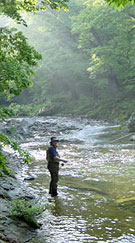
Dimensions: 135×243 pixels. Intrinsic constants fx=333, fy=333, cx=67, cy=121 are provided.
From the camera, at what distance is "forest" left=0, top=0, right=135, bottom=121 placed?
33.7m

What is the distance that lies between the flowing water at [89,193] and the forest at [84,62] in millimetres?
13906

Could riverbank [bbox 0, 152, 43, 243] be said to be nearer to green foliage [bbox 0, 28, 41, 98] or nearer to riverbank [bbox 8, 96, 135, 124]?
green foliage [bbox 0, 28, 41, 98]

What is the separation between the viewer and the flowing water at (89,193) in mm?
6773

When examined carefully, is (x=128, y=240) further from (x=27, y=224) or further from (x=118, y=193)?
(x=118, y=193)

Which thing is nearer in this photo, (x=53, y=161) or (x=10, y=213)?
(x=10, y=213)

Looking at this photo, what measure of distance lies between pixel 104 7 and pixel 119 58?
17.6 feet

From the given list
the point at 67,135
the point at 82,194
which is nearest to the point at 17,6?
the point at 82,194

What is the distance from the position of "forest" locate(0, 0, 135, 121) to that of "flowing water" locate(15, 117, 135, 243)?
1391 centimetres

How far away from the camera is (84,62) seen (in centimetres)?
4397

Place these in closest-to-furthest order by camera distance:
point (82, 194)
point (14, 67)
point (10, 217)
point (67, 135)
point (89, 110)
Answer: point (14, 67), point (10, 217), point (82, 194), point (67, 135), point (89, 110)

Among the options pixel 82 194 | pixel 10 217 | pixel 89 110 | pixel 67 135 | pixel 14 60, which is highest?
pixel 14 60

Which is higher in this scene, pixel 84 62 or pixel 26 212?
pixel 84 62

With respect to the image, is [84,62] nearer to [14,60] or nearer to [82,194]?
[82,194]

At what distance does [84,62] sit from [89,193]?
35488mm
